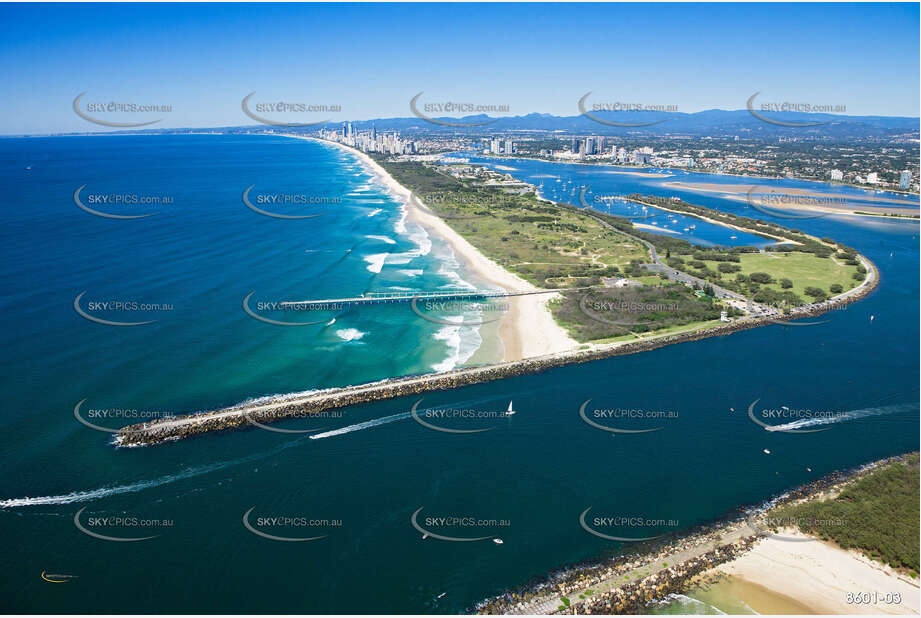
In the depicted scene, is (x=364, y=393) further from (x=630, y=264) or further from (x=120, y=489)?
(x=630, y=264)

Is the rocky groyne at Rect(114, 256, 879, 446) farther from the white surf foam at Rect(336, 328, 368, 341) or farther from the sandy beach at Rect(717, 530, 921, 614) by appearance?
the sandy beach at Rect(717, 530, 921, 614)

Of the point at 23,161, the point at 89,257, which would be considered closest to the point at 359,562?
the point at 89,257

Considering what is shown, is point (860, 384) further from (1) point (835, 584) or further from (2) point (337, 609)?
(2) point (337, 609)

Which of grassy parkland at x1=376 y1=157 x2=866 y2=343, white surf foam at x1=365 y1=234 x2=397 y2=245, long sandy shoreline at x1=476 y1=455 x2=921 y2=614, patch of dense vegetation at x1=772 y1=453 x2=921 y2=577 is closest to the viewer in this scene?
long sandy shoreline at x1=476 y1=455 x2=921 y2=614

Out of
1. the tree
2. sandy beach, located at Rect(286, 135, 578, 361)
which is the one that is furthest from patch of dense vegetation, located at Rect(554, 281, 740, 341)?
the tree

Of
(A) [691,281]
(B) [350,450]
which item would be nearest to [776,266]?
(A) [691,281]

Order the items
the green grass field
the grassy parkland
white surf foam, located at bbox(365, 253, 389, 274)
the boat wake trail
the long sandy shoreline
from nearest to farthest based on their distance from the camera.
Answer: the long sandy shoreline → the boat wake trail → the grassy parkland → the green grass field → white surf foam, located at bbox(365, 253, 389, 274)
